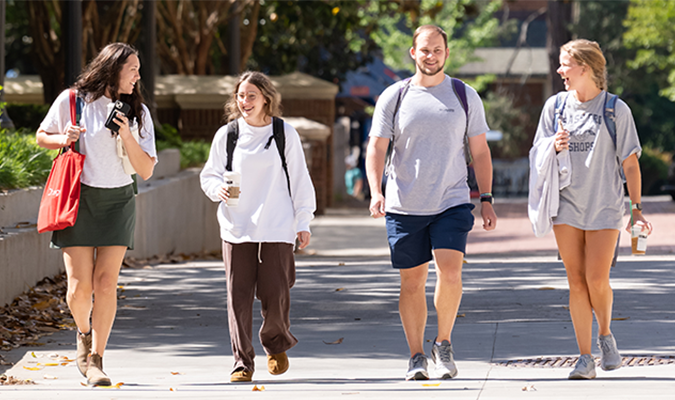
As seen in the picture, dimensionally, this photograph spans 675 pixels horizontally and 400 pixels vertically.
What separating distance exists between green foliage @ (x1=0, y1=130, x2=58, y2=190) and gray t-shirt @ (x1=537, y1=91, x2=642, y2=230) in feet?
16.6

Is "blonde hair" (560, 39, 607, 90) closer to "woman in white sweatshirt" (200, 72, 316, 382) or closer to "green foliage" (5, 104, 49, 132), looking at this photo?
"woman in white sweatshirt" (200, 72, 316, 382)

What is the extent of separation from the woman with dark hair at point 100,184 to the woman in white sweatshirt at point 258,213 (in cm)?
46

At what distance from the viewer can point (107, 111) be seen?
5438mm

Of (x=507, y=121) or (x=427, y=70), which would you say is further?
(x=507, y=121)

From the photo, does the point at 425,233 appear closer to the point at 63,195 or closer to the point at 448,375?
the point at 448,375

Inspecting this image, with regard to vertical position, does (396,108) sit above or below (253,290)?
above

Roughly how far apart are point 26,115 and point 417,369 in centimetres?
1121

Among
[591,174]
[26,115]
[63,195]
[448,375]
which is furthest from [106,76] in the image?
[26,115]

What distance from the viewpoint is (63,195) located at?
5305 mm

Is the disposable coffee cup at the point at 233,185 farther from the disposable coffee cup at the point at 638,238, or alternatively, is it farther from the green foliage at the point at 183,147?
the green foliage at the point at 183,147

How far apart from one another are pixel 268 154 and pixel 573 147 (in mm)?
1657

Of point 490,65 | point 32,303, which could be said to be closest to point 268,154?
point 32,303

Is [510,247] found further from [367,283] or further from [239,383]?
[239,383]

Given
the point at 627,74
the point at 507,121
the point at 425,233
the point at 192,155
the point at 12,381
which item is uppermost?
the point at 425,233
